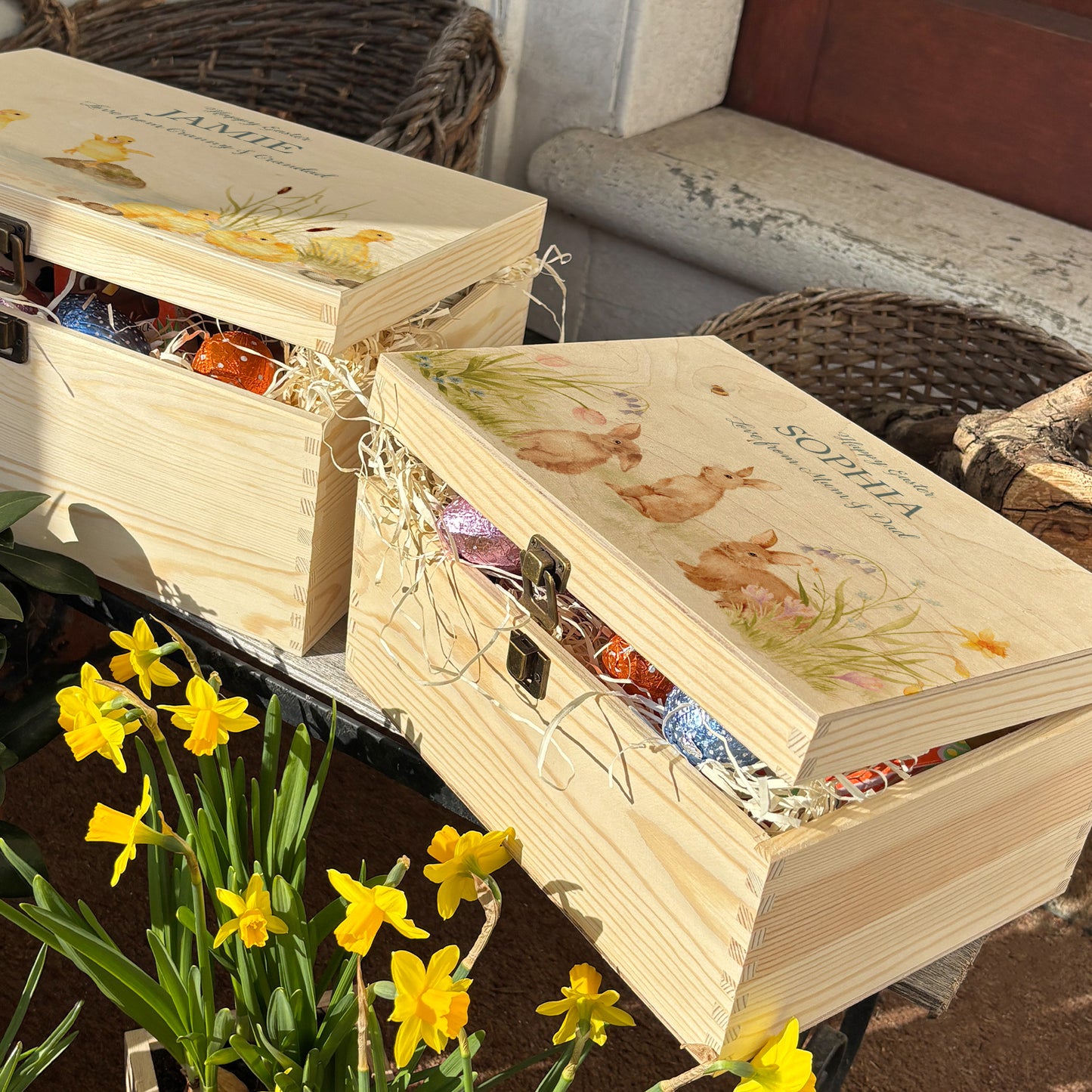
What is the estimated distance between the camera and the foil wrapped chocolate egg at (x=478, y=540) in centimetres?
77

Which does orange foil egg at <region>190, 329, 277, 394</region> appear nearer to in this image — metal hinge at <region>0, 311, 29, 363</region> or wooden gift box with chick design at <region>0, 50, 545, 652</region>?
wooden gift box with chick design at <region>0, 50, 545, 652</region>

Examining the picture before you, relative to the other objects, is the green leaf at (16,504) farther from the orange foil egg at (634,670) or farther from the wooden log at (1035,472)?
the wooden log at (1035,472)

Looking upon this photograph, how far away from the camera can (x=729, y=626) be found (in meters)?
0.59

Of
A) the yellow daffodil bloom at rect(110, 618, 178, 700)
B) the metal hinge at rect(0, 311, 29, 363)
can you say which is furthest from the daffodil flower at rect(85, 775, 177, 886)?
the metal hinge at rect(0, 311, 29, 363)

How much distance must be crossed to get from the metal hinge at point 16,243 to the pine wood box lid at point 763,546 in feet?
1.04

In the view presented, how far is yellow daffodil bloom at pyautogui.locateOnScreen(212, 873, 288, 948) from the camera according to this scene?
605 millimetres

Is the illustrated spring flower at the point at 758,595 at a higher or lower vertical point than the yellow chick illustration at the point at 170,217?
lower

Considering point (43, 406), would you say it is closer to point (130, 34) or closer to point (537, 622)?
point (537, 622)

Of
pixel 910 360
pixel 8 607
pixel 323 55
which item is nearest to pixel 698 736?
pixel 8 607

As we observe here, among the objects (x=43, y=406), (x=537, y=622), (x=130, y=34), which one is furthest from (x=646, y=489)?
(x=130, y=34)

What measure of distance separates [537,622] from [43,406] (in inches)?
18.5

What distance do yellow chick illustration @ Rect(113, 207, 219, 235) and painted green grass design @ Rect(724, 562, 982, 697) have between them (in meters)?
0.49

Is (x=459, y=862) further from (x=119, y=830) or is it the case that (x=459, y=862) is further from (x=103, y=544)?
(x=103, y=544)

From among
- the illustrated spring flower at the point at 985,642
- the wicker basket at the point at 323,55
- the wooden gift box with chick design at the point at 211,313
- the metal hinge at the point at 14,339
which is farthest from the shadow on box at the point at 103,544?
the wicker basket at the point at 323,55
